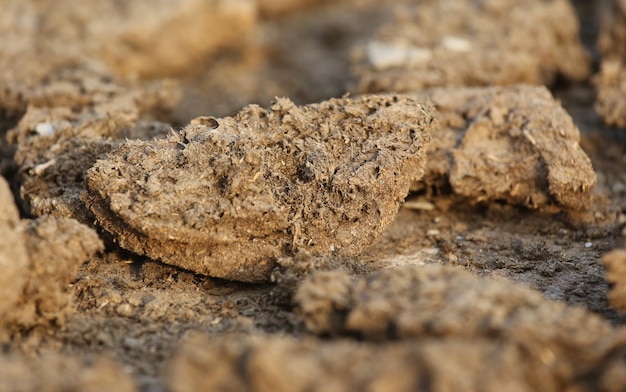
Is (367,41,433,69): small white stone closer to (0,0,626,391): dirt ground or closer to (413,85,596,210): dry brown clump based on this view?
(0,0,626,391): dirt ground

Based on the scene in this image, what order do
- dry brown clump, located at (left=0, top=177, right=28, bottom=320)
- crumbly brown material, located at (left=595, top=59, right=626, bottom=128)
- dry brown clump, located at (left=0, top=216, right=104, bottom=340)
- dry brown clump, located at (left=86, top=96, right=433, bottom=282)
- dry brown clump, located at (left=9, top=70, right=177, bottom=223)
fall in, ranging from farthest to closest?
crumbly brown material, located at (left=595, top=59, right=626, bottom=128), dry brown clump, located at (left=9, top=70, right=177, bottom=223), dry brown clump, located at (left=86, top=96, right=433, bottom=282), dry brown clump, located at (left=0, top=216, right=104, bottom=340), dry brown clump, located at (left=0, top=177, right=28, bottom=320)

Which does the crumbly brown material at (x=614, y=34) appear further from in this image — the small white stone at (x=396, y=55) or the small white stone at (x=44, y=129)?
the small white stone at (x=44, y=129)

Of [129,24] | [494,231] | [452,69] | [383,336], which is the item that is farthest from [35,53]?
[383,336]

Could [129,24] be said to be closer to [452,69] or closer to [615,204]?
[452,69]

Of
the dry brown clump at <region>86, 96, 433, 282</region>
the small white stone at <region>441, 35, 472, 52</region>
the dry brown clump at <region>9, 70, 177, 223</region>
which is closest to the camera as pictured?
the dry brown clump at <region>86, 96, 433, 282</region>

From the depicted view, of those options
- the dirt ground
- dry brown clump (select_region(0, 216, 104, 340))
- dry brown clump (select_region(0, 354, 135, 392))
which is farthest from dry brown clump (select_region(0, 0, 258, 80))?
dry brown clump (select_region(0, 354, 135, 392))

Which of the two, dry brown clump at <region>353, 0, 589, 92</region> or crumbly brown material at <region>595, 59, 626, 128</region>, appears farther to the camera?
dry brown clump at <region>353, 0, 589, 92</region>

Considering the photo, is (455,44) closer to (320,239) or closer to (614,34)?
(614,34)
